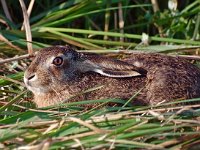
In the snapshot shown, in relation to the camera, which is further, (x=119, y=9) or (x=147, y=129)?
(x=119, y=9)

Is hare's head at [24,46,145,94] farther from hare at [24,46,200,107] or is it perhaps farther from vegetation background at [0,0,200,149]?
vegetation background at [0,0,200,149]

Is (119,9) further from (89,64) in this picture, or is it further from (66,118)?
(66,118)

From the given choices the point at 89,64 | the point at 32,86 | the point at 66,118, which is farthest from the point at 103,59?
the point at 66,118

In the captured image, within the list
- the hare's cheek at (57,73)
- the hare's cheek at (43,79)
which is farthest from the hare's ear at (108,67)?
the hare's cheek at (43,79)

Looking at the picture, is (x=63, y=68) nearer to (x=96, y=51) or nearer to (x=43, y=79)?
(x=43, y=79)

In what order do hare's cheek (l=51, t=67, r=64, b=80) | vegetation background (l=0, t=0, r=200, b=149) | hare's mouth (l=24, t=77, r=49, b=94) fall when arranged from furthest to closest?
hare's cheek (l=51, t=67, r=64, b=80) → hare's mouth (l=24, t=77, r=49, b=94) → vegetation background (l=0, t=0, r=200, b=149)

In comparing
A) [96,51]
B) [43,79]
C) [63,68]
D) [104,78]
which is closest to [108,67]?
[104,78]

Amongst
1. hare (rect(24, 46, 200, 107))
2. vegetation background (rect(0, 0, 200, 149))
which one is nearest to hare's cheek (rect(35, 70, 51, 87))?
hare (rect(24, 46, 200, 107))
